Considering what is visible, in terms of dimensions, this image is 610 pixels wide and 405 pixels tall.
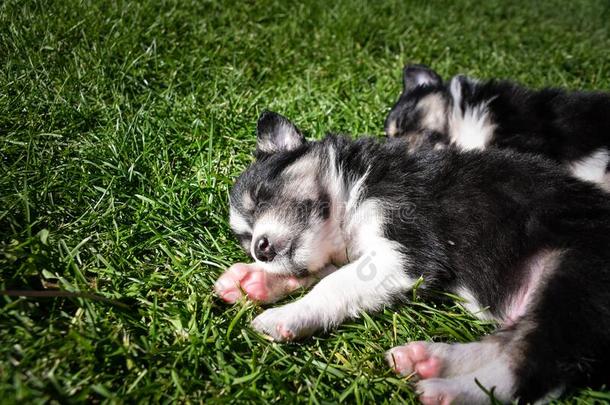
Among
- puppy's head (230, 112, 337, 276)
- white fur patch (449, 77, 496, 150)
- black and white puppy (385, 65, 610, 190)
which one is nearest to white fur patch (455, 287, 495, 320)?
puppy's head (230, 112, 337, 276)

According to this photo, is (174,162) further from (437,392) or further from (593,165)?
(593,165)

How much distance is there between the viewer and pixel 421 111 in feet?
16.0

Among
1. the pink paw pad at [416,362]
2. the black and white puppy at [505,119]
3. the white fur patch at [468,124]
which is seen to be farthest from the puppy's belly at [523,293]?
the white fur patch at [468,124]

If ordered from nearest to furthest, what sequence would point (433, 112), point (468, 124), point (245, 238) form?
1. point (245, 238)
2. point (468, 124)
3. point (433, 112)

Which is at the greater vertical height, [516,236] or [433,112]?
[516,236]

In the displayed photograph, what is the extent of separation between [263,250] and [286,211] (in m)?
0.28

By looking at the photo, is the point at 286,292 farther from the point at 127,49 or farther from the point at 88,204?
the point at 127,49

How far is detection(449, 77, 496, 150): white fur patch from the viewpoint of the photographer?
4.57 metres

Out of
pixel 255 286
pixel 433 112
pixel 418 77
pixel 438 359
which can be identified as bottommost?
pixel 255 286

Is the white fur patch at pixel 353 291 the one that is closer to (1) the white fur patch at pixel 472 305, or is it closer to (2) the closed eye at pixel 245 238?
(1) the white fur patch at pixel 472 305

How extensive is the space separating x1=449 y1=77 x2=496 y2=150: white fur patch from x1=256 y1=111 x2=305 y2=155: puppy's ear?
169cm

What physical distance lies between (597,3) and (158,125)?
8465 mm

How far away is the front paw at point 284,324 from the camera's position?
8.59ft

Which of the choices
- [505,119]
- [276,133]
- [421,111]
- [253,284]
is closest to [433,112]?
[421,111]
